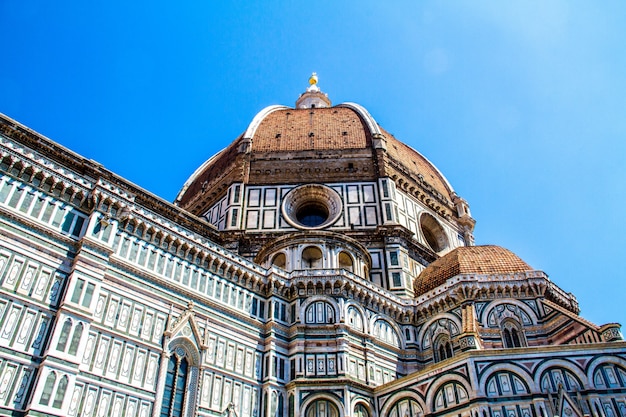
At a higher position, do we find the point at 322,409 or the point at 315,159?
the point at 315,159

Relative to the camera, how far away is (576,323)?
20.9 metres

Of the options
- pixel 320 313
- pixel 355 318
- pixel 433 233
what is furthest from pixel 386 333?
pixel 433 233

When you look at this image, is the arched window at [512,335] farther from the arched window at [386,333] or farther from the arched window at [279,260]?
the arched window at [279,260]

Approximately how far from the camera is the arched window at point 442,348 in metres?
22.9

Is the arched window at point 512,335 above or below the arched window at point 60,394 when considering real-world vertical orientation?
above

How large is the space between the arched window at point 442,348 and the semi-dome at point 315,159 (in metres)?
11.8

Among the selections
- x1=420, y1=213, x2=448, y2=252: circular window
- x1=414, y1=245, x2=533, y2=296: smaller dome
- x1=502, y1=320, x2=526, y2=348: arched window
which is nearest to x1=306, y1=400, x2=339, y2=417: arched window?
x1=502, y1=320, x2=526, y2=348: arched window

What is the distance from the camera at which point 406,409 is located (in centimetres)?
1939

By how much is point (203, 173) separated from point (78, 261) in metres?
23.3

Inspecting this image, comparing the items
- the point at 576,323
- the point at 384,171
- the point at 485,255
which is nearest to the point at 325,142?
the point at 384,171

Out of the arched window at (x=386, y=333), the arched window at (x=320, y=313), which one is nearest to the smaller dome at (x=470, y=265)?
the arched window at (x=386, y=333)

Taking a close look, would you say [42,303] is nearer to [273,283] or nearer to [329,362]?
[273,283]

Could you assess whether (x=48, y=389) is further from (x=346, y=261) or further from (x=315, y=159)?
(x=315, y=159)

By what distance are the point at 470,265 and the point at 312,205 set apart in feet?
35.4
